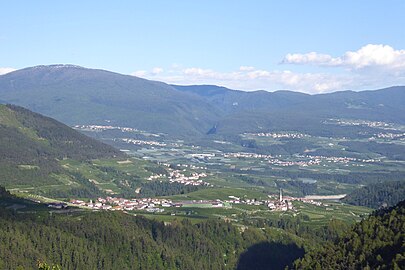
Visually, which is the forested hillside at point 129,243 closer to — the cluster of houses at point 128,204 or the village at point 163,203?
the cluster of houses at point 128,204

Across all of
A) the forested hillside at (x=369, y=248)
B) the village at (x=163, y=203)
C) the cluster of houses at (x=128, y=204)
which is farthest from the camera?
the village at (x=163, y=203)

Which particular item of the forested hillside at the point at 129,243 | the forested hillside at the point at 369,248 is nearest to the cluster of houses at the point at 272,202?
the forested hillside at the point at 129,243

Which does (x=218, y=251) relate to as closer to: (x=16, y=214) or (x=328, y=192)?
(x=16, y=214)

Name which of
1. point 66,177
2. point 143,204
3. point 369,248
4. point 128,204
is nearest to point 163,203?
point 143,204

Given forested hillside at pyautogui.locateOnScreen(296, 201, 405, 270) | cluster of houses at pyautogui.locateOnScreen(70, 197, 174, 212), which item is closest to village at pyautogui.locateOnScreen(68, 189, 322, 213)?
cluster of houses at pyautogui.locateOnScreen(70, 197, 174, 212)

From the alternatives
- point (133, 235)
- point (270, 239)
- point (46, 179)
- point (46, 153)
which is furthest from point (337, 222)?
point (46, 153)

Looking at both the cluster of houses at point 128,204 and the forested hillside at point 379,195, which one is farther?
the forested hillside at point 379,195
